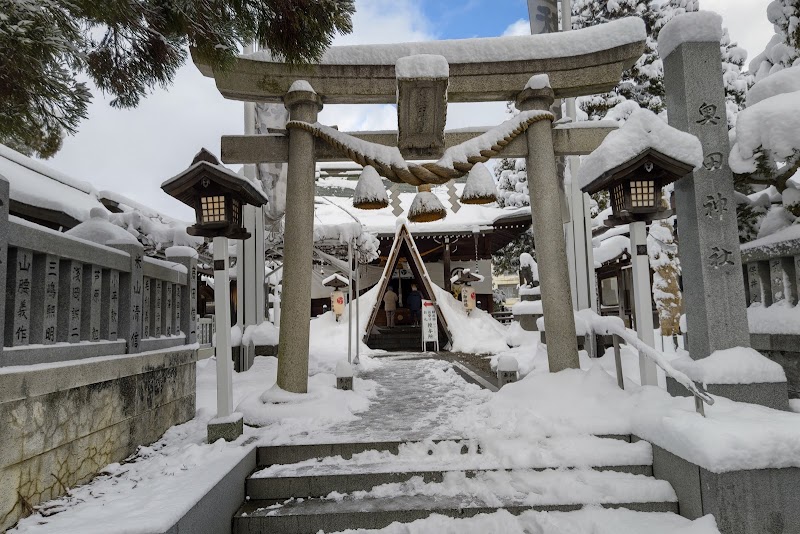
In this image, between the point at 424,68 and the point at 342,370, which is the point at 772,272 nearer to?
the point at 424,68

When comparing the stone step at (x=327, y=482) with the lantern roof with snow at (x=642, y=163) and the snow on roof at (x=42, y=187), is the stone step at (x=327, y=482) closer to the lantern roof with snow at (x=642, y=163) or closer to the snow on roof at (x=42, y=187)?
the lantern roof with snow at (x=642, y=163)

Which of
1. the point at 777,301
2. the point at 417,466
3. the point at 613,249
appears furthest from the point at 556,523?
the point at 613,249

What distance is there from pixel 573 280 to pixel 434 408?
550 centimetres

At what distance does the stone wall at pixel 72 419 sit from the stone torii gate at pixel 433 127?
5.82 feet

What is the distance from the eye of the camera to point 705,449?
364 cm

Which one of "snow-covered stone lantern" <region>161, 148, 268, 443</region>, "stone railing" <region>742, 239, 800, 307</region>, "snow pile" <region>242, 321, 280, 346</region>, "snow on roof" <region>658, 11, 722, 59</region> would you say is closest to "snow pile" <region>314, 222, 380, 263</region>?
"snow pile" <region>242, 321, 280, 346</region>

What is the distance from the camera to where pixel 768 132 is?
17.5 feet

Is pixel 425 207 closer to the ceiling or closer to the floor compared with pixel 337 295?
closer to the ceiling

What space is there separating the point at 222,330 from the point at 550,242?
4.63 metres

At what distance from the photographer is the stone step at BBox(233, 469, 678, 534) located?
3.96 metres

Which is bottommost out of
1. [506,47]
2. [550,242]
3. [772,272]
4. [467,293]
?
→ [772,272]

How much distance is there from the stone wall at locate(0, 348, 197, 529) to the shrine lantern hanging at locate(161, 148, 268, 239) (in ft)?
5.44

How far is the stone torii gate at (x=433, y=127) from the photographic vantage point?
6.77m

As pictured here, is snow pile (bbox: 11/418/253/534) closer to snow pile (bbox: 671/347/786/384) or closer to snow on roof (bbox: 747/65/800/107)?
snow pile (bbox: 671/347/786/384)
